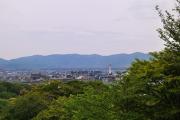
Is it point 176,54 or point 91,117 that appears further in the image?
point 91,117

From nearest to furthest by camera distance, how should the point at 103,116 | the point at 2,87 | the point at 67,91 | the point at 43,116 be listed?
the point at 103,116 < the point at 43,116 < the point at 67,91 < the point at 2,87

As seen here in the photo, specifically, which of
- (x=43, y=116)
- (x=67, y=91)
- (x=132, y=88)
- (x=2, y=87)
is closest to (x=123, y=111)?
(x=132, y=88)

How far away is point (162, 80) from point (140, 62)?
2.36m

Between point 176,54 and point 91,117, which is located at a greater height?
point 176,54

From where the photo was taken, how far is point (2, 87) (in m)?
109

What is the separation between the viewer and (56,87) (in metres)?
53.4

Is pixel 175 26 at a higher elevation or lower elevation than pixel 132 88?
higher

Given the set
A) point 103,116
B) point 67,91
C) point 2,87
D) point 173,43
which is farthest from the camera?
point 2,87

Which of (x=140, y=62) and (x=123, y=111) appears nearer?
(x=123, y=111)

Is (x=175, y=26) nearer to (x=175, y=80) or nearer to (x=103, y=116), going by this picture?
(x=175, y=80)

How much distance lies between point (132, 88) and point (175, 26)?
256 centimetres

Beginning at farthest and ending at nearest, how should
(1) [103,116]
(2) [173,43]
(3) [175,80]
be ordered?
(1) [103,116], (2) [173,43], (3) [175,80]

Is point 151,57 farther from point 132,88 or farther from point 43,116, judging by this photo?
point 43,116

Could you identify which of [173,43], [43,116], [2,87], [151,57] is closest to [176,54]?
[173,43]
